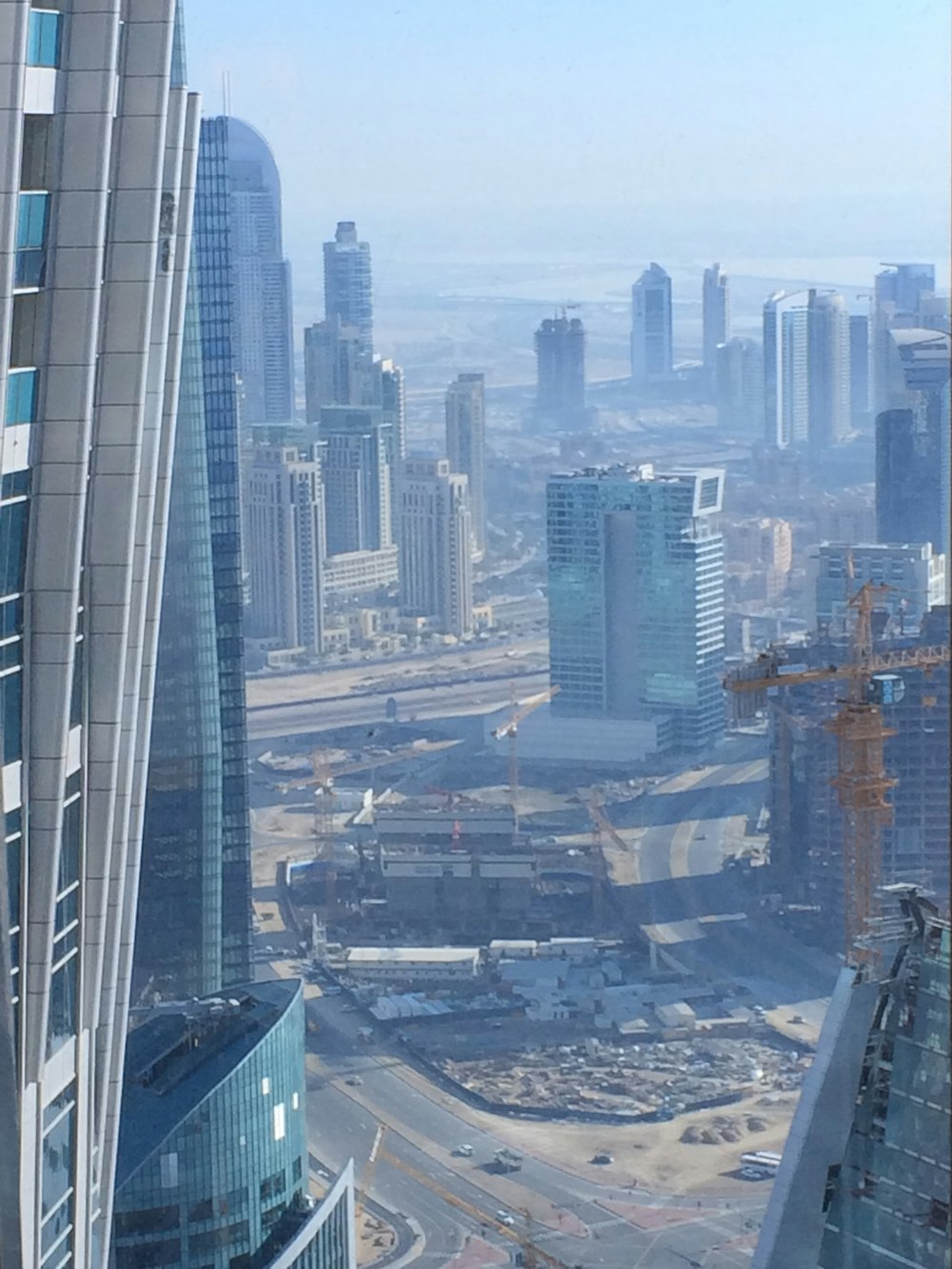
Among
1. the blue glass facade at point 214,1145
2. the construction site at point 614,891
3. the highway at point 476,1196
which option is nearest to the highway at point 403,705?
the construction site at point 614,891

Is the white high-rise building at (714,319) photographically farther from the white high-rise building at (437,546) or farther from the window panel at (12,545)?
the window panel at (12,545)

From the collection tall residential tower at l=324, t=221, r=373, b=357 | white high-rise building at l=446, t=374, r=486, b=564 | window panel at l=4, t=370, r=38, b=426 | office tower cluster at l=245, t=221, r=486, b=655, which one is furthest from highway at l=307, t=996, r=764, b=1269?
tall residential tower at l=324, t=221, r=373, b=357

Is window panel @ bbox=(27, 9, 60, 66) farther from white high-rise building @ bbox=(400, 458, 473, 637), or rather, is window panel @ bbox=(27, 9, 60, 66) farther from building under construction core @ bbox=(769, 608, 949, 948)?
white high-rise building @ bbox=(400, 458, 473, 637)

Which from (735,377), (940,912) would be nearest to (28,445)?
(940,912)

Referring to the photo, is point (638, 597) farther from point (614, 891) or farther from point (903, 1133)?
point (903, 1133)

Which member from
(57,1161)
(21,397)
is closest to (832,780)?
(57,1161)

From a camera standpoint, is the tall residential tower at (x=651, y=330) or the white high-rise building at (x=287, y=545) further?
the white high-rise building at (x=287, y=545)
